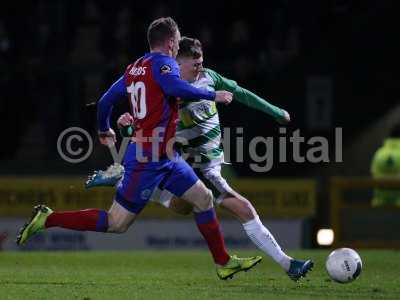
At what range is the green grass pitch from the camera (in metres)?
8.41

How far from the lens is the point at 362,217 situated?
15766 mm

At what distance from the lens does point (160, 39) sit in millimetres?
8836

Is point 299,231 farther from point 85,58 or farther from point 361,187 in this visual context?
point 85,58

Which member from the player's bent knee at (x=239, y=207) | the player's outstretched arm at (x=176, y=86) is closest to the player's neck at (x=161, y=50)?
the player's outstretched arm at (x=176, y=86)

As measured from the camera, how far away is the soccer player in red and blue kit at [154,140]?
875 cm

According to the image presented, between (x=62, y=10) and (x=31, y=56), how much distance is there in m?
0.89

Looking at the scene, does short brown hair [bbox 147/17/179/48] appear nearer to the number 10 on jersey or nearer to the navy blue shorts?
the number 10 on jersey

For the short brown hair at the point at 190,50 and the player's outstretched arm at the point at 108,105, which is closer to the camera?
the player's outstretched arm at the point at 108,105

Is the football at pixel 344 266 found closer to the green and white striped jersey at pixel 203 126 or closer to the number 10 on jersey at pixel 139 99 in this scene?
the green and white striped jersey at pixel 203 126

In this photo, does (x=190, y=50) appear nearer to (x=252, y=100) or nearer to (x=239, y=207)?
(x=252, y=100)

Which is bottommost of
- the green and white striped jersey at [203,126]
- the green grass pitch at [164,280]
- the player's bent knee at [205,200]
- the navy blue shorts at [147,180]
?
the green grass pitch at [164,280]

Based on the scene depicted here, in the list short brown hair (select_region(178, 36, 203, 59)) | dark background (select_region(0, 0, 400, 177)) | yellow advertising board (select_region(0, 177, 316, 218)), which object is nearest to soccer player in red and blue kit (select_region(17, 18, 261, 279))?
short brown hair (select_region(178, 36, 203, 59))

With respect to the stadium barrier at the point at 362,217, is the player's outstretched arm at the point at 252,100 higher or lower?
higher

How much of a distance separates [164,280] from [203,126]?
4.19ft
